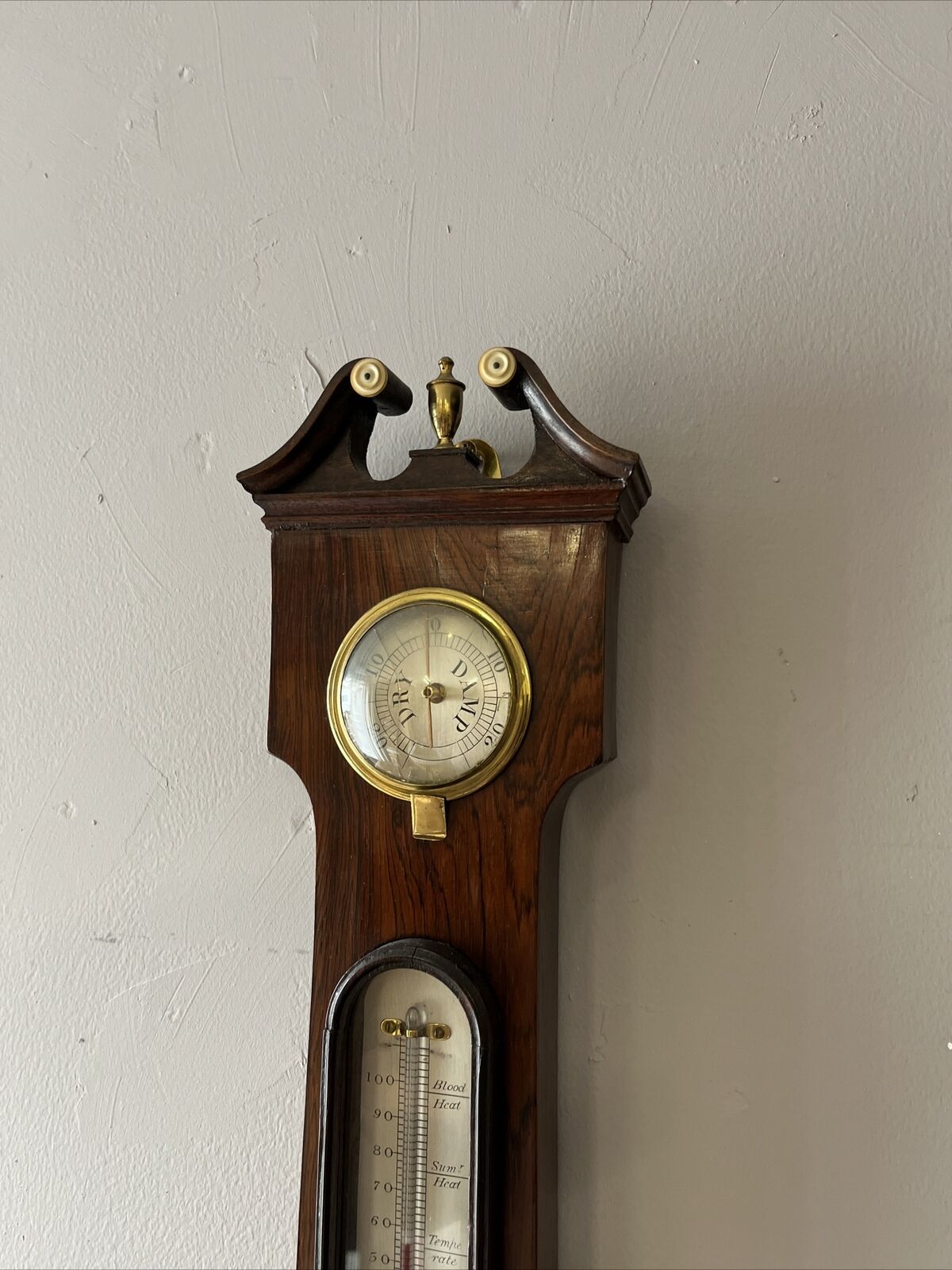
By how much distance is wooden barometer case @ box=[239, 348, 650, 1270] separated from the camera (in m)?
0.71

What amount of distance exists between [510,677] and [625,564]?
0.50 feet

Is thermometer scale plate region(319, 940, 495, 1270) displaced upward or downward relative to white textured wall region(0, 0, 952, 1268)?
downward

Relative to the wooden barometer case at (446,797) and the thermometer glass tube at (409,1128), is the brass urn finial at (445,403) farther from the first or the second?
the thermometer glass tube at (409,1128)

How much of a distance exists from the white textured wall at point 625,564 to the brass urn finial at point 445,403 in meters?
0.09

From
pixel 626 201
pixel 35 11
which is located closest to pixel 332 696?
pixel 626 201

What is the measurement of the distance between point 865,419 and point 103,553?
63cm

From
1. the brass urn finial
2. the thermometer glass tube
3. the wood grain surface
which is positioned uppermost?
the brass urn finial

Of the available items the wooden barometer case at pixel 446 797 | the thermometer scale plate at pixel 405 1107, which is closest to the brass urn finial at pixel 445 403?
the wooden barometer case at pixel 446 797

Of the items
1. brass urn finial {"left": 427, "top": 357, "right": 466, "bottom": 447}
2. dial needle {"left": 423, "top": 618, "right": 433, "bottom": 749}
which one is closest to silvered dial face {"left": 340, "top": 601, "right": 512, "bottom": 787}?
dial needle {"left": 423, "top": 618, "right": 433, "bottom": 749}

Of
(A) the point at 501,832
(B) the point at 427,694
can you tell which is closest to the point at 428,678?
(B) the point at 427,694

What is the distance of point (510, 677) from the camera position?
72cm

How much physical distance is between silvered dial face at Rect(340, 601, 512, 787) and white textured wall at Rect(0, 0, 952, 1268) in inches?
5.0

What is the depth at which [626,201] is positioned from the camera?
0.85m

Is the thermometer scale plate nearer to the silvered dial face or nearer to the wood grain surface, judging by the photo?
the wood grain surface
